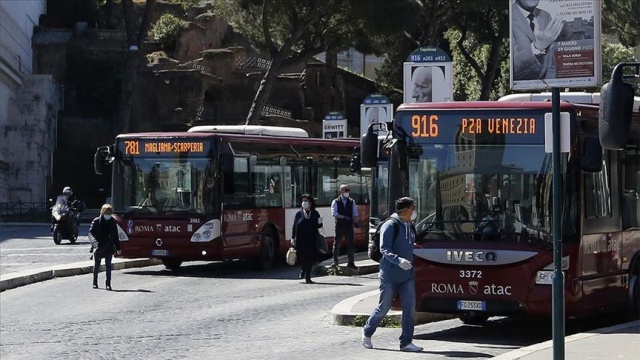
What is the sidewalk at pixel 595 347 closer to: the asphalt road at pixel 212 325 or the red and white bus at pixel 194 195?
the asphalt road at pixel 212 325

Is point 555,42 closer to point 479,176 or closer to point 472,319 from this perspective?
point 479,176

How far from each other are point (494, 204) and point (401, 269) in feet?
5.38

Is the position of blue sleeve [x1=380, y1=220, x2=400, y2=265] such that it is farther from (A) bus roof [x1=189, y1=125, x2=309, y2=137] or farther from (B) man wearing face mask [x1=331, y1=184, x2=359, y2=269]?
(A) bus roof [x1=189, y1=125, x2=309, y2=137]

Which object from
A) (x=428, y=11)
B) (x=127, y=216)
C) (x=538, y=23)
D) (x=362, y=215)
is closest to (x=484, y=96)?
(x=428, y=11)

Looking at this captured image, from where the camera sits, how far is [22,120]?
58.4m

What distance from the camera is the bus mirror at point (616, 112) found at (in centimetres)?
1005

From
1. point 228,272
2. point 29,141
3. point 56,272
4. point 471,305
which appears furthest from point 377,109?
point 29,141

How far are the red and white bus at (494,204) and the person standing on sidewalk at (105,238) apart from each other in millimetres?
7731

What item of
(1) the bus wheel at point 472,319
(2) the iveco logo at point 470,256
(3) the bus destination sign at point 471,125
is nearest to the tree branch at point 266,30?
(1) the bus wheel at point 472,319

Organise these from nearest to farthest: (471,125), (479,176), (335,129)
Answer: (479,176), (471,125), (335,129)

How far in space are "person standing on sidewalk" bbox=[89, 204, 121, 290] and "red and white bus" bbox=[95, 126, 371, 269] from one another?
230 cm

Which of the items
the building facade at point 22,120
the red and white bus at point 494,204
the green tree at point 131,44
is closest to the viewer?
the red and white bus at point 494,204

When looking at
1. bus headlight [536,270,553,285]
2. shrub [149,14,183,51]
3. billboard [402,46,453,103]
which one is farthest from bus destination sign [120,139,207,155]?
shrub [149,14,183,51]

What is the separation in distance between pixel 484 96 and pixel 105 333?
34252 millimetres
